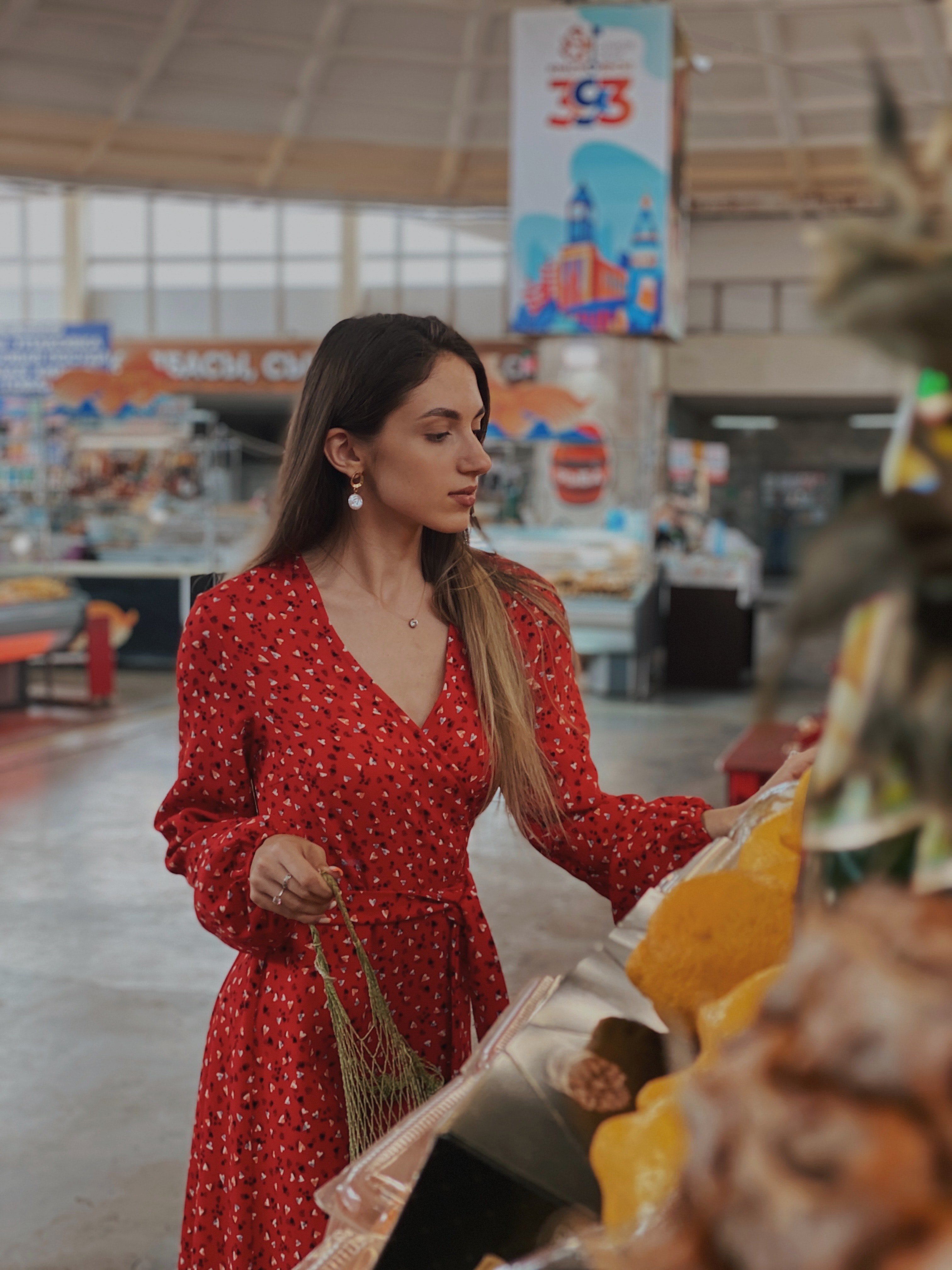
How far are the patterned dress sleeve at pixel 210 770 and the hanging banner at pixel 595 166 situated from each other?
27.3ft

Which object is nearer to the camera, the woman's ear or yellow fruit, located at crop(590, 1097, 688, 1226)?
yellow fruit, located at crop(590, 1097, 688, 1226)

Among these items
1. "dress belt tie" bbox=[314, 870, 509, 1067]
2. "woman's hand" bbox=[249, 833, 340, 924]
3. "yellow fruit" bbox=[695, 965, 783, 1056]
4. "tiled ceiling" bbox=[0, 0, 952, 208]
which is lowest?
"dress belt tie" bbox=[314, 870, 509, 1067]

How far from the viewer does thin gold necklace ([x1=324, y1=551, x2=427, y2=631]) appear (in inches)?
66.2

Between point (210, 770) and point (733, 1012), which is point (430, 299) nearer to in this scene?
point (210, 770)

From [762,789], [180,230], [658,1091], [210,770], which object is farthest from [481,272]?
[658,1091]

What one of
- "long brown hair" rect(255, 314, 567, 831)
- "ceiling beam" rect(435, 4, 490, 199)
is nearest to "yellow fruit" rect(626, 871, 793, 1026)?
→ "long brown hair" rect(255, 314, 567, 831)

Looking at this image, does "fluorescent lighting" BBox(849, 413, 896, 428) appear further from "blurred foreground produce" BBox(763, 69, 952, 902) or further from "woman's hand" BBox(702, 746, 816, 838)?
"blurred foreground produce" BBox(763, 69, 952, 902)

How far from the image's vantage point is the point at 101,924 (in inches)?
191

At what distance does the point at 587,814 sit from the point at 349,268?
20941mm

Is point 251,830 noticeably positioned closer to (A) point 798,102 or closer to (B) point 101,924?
(B) point 101,924

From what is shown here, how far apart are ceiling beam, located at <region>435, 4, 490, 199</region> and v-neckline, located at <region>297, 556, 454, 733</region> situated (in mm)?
15331

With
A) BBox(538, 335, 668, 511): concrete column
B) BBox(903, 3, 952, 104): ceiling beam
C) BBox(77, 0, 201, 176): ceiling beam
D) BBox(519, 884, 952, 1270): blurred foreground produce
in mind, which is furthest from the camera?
BBox(77, 0, 201, 176): ceiling beam

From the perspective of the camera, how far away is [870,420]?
25953 millimetres

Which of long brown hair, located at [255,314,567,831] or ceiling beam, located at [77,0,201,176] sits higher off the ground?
ceiling beam, located at [77,0,201,176]
